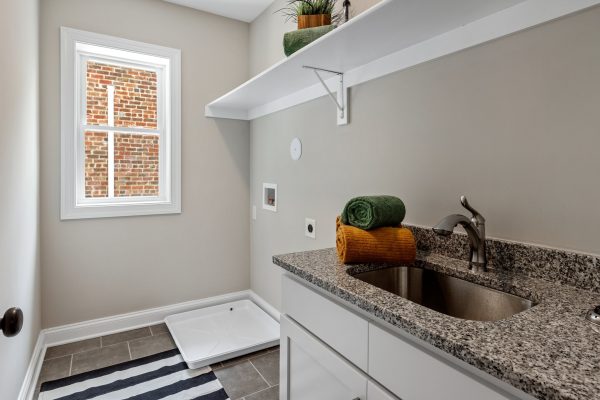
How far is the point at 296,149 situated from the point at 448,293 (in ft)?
4.39

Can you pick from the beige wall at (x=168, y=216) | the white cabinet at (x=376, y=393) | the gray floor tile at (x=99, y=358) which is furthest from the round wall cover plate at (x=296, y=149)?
the gray floor tile at (x=99, y=358)

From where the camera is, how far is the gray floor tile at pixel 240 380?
1822 mm

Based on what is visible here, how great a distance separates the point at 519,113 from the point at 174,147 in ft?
7.25

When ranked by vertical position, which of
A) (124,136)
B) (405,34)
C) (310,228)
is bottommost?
(310,228)

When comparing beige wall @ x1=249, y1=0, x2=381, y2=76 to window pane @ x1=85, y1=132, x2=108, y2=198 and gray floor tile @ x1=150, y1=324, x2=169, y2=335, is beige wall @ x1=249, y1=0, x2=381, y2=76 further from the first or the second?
gray floor tile @ x1=150, y1=324, x2=169, y2=335

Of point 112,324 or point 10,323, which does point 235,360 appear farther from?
point 10,323

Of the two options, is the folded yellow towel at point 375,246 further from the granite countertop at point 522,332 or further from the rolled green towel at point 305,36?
the rolled green towel at point 305,36

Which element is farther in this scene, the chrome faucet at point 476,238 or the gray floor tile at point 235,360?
the gray floor tile at point 235,360

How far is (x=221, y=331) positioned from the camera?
2404 mm

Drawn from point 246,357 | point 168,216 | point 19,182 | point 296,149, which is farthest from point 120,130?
point 246,357

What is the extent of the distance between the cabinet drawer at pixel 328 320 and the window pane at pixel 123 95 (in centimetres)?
198

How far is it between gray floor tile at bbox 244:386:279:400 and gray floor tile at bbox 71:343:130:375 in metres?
0.87

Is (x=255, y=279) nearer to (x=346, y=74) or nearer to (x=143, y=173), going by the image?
(x=143, y=173)

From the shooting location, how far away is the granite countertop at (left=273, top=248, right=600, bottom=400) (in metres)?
0.54
